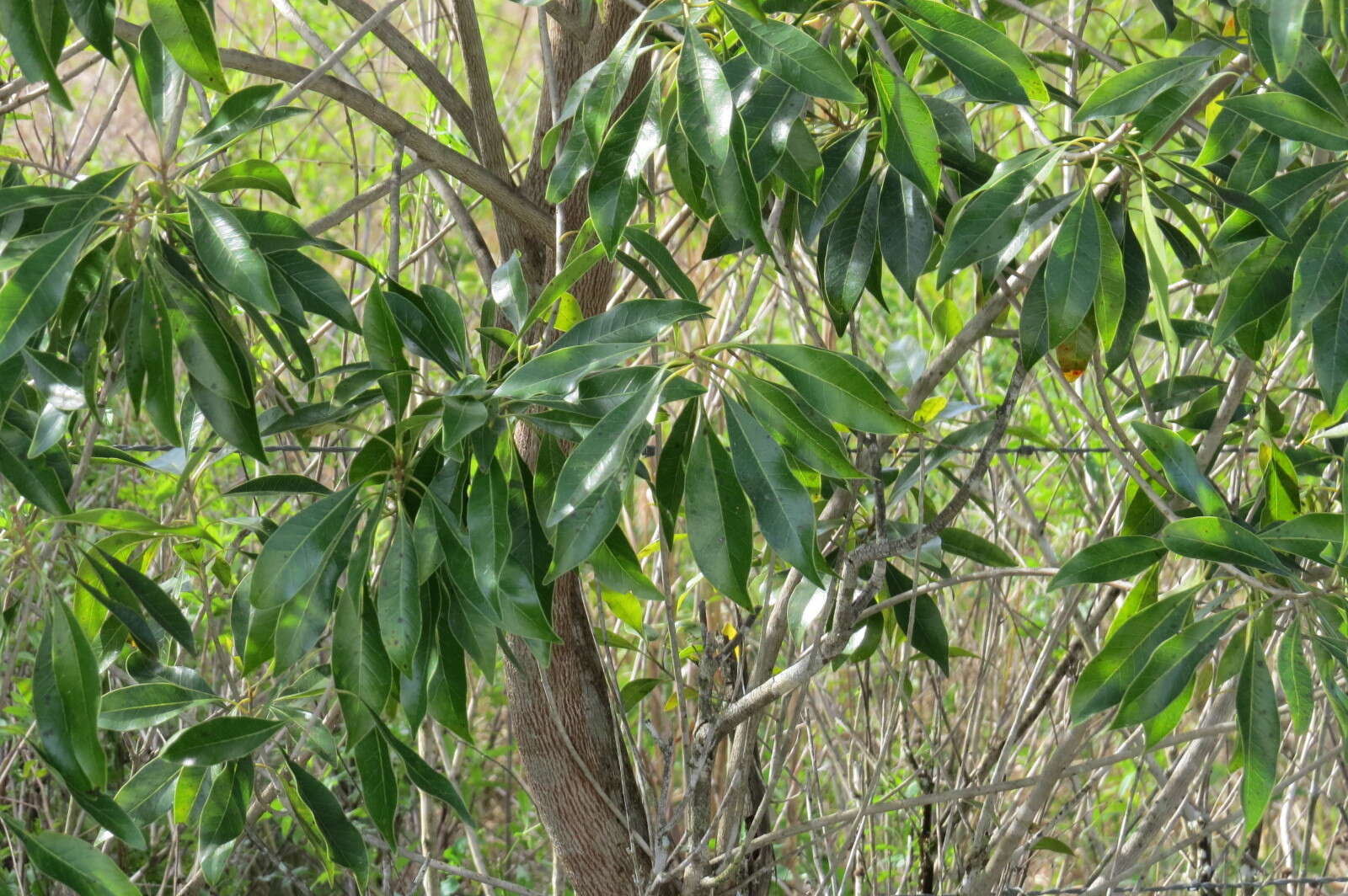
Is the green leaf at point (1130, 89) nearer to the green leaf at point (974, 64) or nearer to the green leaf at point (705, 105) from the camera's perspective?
the green leaf at point (974, 64)

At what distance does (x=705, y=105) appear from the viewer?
2.50 feet

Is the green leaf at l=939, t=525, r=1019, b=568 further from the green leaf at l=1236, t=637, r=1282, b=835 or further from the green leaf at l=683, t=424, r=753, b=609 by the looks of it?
the green leaf at l=683, t=424, r=753, b=609

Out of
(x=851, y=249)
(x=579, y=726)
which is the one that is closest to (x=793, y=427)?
(x=851, y=249)

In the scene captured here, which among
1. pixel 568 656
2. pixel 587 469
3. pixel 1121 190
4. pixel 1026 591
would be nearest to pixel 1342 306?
pixel 1121 190

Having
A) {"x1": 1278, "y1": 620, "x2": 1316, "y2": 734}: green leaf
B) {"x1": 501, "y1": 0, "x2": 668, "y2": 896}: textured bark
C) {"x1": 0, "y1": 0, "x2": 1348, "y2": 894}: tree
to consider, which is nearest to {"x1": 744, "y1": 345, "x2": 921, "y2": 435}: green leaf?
{"x1": 0, "y1": 0, "x2": 1348, "y2": 894}: tree

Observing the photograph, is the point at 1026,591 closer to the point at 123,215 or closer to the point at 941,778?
the point at 941,778

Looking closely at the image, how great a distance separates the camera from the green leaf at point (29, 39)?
2.52 ft

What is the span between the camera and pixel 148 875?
225 centimetres

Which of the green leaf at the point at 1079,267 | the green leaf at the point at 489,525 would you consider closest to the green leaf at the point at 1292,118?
the green leaf at the point at 1079,267

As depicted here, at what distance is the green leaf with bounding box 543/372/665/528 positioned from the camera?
29.4 inches

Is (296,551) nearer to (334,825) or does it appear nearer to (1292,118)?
(334,825)

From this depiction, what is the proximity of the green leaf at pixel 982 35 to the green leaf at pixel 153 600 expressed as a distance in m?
0.77

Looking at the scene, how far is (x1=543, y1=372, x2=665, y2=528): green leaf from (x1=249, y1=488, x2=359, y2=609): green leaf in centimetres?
23

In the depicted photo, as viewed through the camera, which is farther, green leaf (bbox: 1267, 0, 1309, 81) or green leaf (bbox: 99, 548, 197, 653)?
green leaf (bbox: 99, 548, 197, 653)
